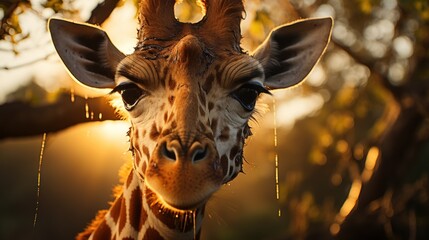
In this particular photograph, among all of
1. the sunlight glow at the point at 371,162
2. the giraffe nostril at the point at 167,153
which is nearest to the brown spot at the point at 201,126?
the giraffe nostril at the point at 167,153

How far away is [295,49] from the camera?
18.0 feet

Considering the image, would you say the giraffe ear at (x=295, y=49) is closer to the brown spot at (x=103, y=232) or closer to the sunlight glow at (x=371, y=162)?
the brown spot at (x=103, y=232)

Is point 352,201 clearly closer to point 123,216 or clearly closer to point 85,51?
point 123,216

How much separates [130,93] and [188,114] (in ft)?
2.28

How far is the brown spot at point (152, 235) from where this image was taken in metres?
4.82

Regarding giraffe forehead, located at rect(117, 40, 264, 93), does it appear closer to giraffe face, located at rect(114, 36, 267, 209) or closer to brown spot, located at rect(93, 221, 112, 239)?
giraffe face, located at rect(114, 36, 267, 209)

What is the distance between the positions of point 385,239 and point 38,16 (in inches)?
313

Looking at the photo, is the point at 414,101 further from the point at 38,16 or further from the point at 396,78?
the point at 396,78

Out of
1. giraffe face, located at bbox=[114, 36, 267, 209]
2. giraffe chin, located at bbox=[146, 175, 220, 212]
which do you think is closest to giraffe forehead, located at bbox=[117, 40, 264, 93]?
giraffe face, located at bbox=[114, 36, 267, 209]

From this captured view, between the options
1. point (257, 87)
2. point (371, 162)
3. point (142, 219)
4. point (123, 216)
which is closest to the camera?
point (257, 87)

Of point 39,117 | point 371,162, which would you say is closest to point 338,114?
point 371,162

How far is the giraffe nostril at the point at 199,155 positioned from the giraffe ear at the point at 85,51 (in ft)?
4.39

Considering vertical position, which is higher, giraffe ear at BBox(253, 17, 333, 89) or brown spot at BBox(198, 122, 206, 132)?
brown spot at BBox(198, 122, 206, 132)

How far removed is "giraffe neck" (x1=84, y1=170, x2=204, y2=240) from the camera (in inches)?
187
